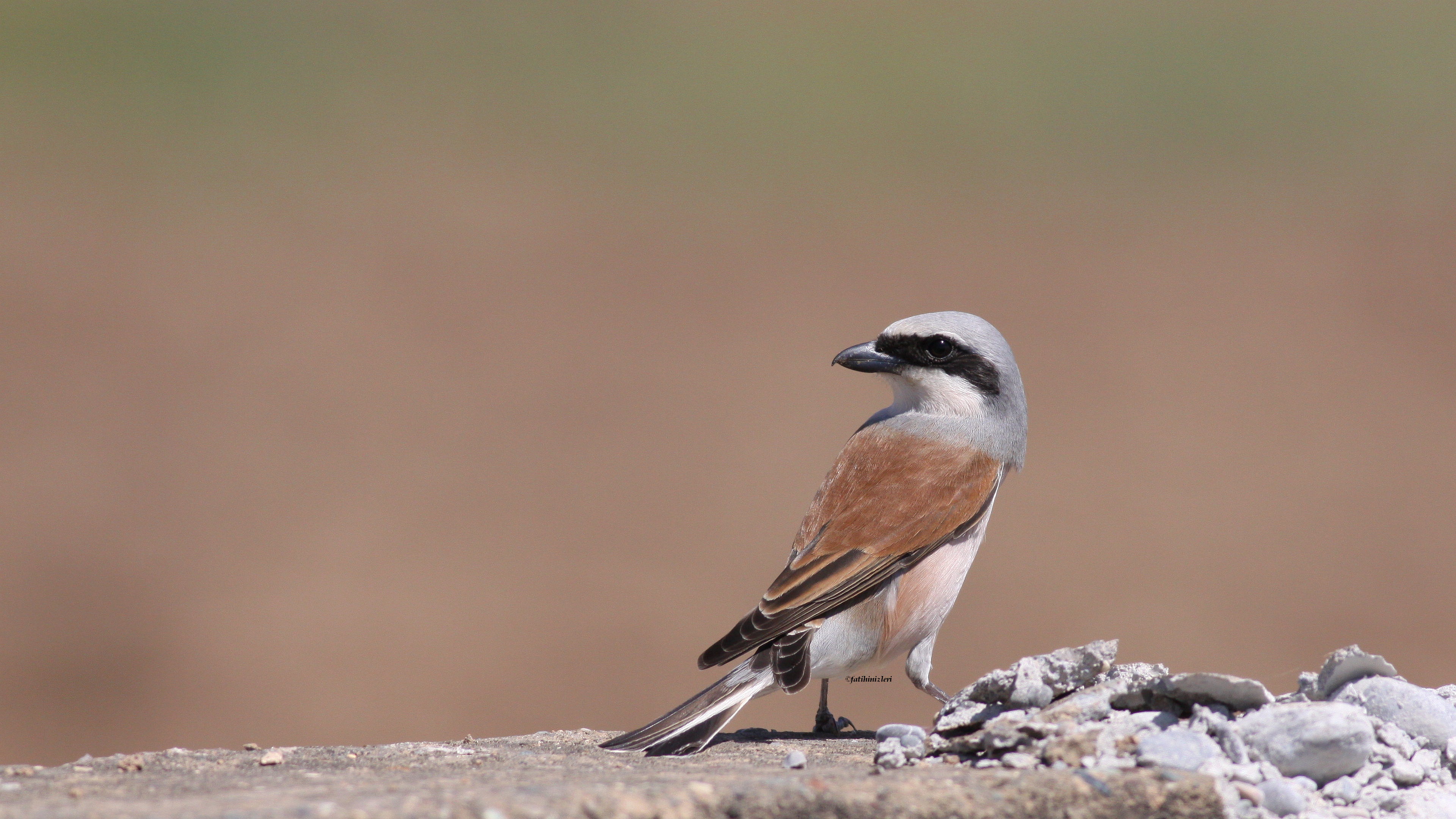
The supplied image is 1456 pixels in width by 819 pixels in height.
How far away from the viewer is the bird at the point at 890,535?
4.29m

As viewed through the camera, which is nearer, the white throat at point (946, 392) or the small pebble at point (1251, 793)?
the small pebble at point (1251, 793)

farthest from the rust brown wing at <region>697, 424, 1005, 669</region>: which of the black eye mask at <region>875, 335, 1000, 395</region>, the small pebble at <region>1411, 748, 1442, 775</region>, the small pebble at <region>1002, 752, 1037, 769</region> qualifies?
the small pebble at <region>1411, 748, 1442, 775</region>

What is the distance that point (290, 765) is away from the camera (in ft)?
11.2

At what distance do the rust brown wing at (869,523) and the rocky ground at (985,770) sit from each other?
570mm

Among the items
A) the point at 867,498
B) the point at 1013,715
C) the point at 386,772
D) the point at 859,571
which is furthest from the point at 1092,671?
the point at 386,772

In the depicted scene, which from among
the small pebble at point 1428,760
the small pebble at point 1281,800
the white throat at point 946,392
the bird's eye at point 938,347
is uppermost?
the bird's eye at point 938,347

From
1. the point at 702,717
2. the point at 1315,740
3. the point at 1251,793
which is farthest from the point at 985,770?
the point at 702,717

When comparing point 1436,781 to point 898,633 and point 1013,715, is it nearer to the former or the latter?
point 1013,715

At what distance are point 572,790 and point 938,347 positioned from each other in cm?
333

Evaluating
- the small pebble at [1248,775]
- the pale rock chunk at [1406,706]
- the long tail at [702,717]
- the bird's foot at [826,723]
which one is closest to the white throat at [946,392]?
the bird's foot at [826,723]

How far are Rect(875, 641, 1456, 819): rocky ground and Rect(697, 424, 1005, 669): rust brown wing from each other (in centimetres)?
81

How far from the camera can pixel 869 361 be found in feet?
17.7

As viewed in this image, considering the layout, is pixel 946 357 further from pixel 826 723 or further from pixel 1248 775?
pixel 1248 775

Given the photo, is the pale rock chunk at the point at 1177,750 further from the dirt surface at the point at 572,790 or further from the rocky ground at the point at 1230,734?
the dirt surface at the point at 572,790
